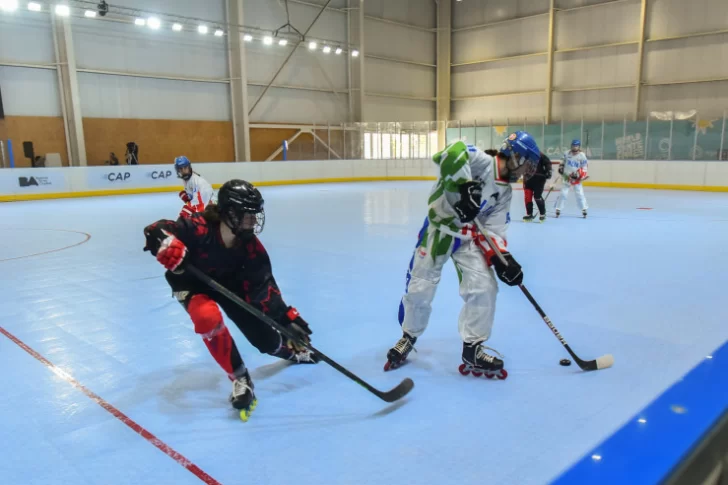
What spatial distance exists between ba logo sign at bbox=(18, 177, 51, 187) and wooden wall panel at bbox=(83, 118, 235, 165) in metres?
3.09

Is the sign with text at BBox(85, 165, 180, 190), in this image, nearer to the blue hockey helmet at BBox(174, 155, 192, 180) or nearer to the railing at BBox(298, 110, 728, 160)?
the railing at BBox(298, 110, 728, 160)

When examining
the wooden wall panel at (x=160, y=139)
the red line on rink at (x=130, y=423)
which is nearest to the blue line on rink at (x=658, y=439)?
the red line on rink at (x=130, y=423)

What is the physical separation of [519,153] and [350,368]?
1682 mm

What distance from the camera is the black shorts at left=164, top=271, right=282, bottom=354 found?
2805 mm

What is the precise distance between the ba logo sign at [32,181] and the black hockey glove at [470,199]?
50.7 ft

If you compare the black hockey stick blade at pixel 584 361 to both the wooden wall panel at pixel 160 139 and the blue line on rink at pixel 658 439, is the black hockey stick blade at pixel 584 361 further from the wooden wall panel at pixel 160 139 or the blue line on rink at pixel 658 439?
the wooden wall panel at pixel 160 139

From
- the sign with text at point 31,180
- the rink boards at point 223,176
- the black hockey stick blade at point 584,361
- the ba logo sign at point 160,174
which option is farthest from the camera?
the ba logo sign at point 160,174

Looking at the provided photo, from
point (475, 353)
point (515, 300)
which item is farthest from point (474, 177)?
point (515, 300)

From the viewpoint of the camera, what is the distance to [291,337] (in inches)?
110

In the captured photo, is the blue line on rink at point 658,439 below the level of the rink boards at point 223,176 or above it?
above

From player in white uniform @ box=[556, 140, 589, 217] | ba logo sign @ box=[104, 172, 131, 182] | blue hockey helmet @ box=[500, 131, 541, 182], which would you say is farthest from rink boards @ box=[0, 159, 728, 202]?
blue hockey helmet @ box=[500, 131, 541, 182]

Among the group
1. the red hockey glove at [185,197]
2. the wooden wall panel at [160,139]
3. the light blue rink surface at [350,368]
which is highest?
the wooden wall panel at [160,139]

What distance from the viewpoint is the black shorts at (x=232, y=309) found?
2.80 metres

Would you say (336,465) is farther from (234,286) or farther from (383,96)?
(383,96)
